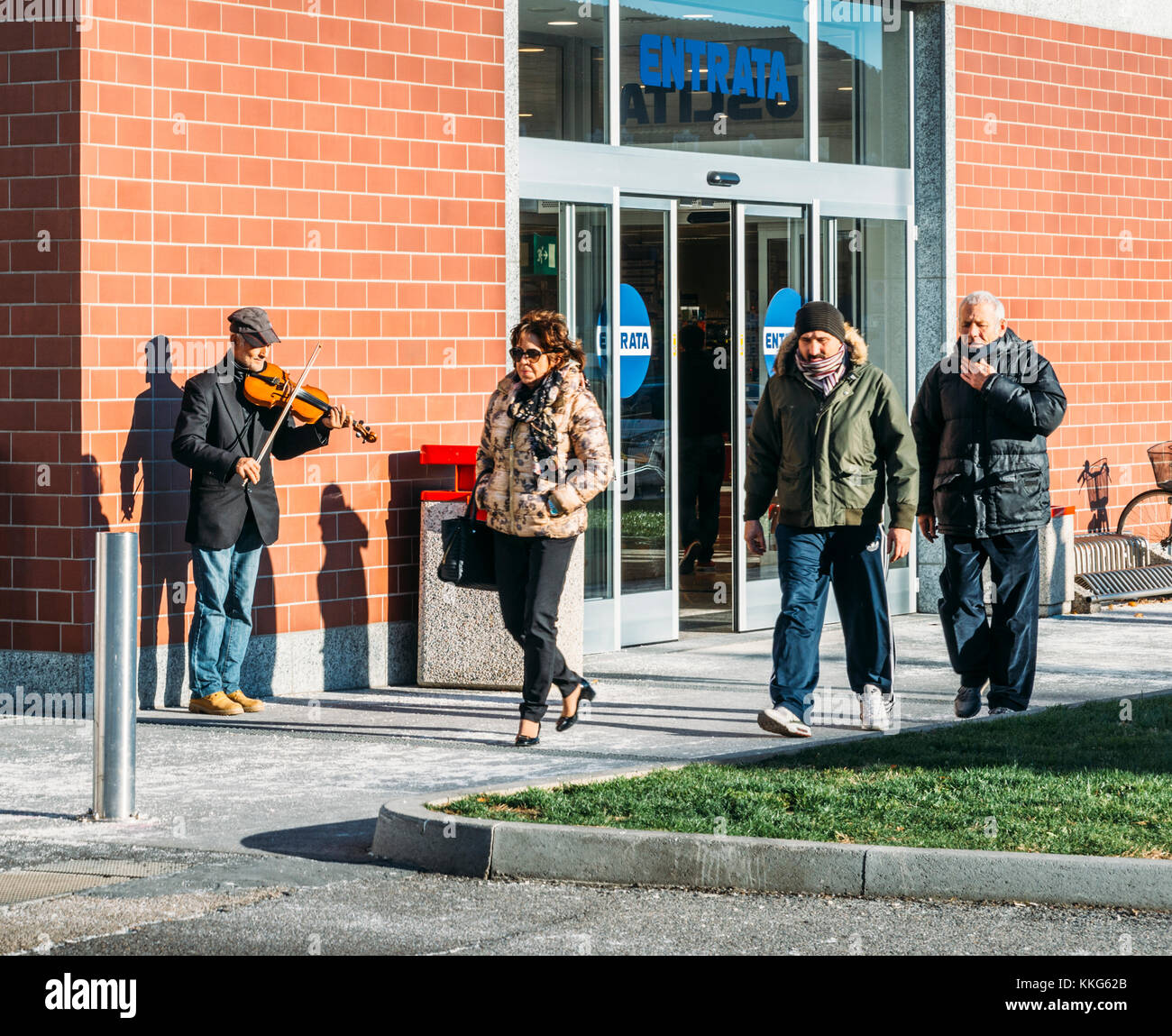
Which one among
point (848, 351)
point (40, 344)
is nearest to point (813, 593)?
point (848, 351)

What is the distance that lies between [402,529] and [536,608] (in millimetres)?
2266

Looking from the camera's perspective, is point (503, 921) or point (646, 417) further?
point (646, 417)

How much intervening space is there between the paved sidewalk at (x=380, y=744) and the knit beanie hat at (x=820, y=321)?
5.90 ft

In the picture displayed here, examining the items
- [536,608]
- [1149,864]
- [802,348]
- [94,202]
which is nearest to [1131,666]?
[802,348]

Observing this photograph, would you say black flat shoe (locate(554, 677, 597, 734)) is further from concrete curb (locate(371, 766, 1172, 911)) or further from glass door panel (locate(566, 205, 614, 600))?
glass door panel (locate(566, 205, 614, 600))

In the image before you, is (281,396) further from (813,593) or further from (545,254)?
(813,593)

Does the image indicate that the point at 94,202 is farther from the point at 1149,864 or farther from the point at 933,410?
the point at 1149,864

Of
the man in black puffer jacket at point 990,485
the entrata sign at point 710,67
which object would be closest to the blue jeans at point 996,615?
the man in black puffer jacket at point 990,485

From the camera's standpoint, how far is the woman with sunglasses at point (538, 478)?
8.68 meters

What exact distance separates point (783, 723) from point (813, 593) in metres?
0.61

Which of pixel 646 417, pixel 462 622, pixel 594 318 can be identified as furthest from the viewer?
pixel 646 417

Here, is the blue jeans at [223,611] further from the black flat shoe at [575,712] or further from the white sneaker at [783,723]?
the white sneaker at [783,723]

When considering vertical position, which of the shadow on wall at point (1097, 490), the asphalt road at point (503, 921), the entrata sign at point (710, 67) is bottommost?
the asphalt road at point (503, 921)

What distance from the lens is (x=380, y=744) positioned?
351 inches
